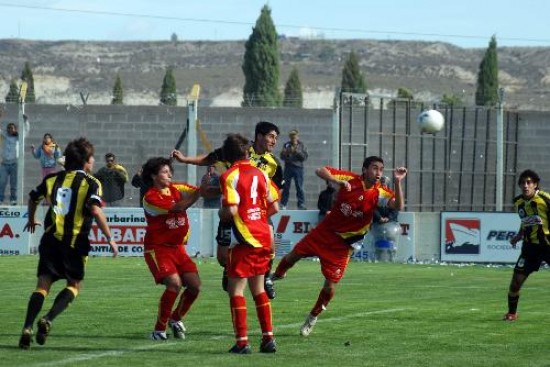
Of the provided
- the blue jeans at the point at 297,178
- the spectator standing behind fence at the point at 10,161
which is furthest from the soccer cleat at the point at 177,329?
the blue jeans at the point at 297,178

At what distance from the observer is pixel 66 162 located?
12414 millimetres

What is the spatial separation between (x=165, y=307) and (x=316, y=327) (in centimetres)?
208

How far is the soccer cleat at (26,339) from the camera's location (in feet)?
38.6

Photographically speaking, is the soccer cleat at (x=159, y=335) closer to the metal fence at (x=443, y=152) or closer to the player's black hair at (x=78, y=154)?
the player's black hair at (x=78, y=154)

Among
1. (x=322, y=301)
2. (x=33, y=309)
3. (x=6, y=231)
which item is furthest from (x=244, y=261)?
(x=6, y=231)

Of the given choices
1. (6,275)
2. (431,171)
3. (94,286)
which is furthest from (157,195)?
(431,171)

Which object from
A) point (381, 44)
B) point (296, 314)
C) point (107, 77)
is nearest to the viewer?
point (296, 314)

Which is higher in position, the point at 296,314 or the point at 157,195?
the point at 157,195

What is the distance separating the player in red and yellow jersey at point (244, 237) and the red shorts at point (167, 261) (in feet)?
4.25

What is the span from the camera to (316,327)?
14438mm

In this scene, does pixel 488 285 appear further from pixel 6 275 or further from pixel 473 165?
Result: pixel 473 165

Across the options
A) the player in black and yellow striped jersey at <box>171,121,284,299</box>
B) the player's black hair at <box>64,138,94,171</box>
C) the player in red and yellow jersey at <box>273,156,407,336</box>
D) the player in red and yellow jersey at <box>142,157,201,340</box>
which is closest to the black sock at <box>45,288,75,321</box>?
the player's black hair at <box>64,138,94,171</box>

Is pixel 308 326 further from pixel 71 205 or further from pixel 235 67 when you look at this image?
pixel 235 67

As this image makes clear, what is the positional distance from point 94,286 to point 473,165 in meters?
18.5
